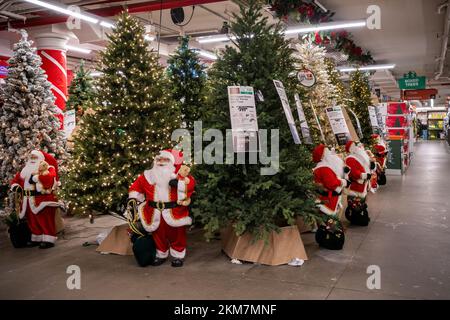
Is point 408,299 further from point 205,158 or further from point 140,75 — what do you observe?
point 140,75

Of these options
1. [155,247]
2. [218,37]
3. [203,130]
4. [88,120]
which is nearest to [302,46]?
[218,37]

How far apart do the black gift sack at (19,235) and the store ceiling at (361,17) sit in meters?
3.67

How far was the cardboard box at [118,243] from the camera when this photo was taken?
14.7 feet

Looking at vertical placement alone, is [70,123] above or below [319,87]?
below

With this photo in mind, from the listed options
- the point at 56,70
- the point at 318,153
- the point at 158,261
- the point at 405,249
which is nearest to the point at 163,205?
the point at 158,261

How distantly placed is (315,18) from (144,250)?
592 cm

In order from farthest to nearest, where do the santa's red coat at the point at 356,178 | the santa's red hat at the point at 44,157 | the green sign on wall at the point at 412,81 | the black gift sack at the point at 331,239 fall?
the green sign on wall at the point at 412,81, the santa's red coat at the point at 356,178, the santa's red hat at the point at 44,157, the black gift sack at the point at 331,239

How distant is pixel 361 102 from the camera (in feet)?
27.5

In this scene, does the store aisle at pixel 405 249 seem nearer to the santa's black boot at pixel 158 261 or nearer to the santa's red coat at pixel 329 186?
the santa's red coat at pixel 329 186

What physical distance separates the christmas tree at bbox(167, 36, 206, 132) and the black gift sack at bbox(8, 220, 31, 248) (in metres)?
2.45

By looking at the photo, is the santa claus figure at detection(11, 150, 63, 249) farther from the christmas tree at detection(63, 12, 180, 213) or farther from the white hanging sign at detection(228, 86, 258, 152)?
the white hanging sign at detection(228, 86, 258, 152)

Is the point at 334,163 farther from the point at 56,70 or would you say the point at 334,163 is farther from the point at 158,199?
the point at 56,70

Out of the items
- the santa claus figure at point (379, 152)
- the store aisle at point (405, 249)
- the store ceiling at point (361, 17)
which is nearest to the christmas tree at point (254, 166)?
the store aisle at point (405, 249)
